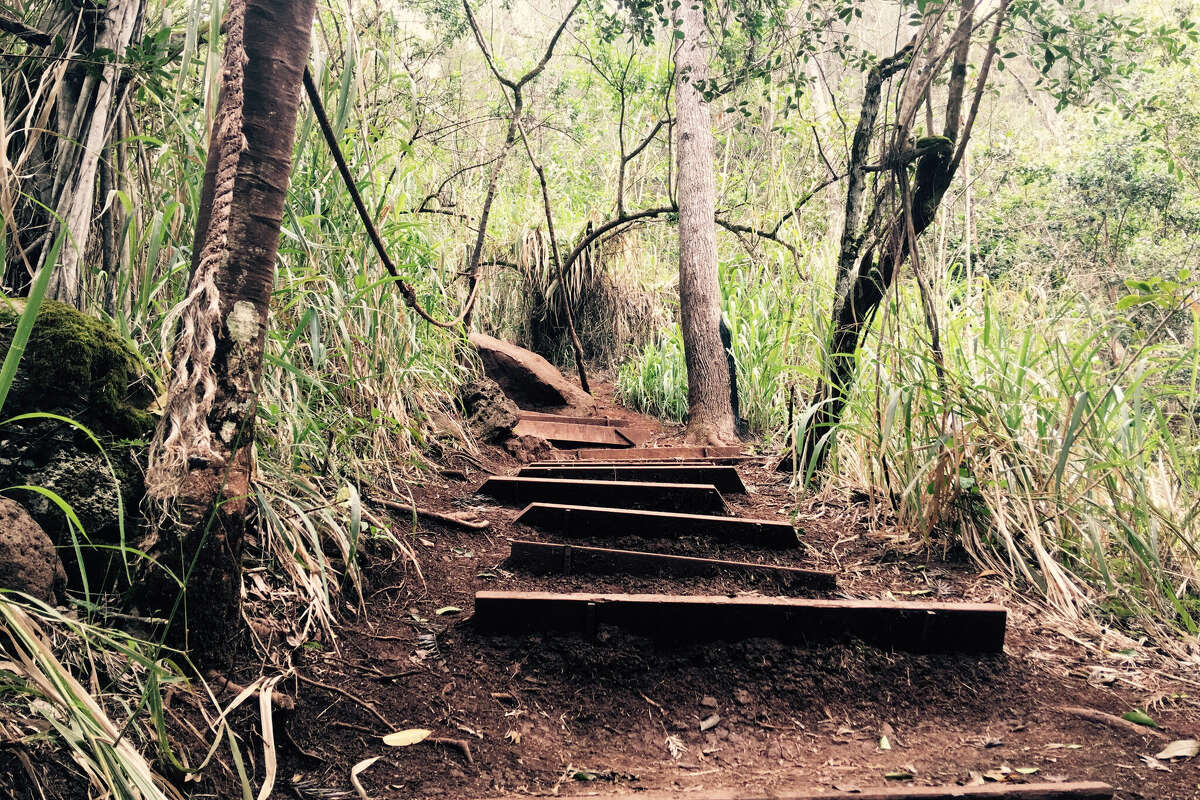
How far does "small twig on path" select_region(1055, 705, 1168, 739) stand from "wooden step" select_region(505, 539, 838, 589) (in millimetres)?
735

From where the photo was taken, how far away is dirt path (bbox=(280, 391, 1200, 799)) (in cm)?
154

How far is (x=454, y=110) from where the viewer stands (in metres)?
6.37

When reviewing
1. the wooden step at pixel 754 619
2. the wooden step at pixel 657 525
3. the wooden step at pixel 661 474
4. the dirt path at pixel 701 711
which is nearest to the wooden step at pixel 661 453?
the wooden step at pixel 661 474

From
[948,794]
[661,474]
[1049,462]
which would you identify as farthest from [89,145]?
[1049,462]

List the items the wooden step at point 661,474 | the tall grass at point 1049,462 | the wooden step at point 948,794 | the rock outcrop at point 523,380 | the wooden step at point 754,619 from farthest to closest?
the rock outcrop at point 523,380 < the wooden step at point 661,474 < the tall grass at point 1049,462 < the wooden step at point 754,619 < the wooden step at point 948,794

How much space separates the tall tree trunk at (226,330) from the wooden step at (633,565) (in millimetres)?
1109

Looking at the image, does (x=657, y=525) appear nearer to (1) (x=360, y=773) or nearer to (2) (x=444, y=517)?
(2) (x=444, y=517)

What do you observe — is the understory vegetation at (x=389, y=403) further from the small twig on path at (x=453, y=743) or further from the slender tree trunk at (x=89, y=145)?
the small twig on path at (x=453, y=743)

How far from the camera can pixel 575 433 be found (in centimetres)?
545

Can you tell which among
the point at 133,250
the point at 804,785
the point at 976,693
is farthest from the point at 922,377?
the point at 133,250

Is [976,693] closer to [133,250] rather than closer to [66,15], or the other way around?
[133,250]

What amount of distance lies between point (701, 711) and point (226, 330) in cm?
142

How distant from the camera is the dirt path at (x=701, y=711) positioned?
154cm

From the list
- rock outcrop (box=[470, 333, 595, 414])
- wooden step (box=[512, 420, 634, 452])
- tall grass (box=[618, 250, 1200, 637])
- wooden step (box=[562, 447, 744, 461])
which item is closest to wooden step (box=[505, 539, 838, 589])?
tall grass (box=[618, 250, 1200, 637])
